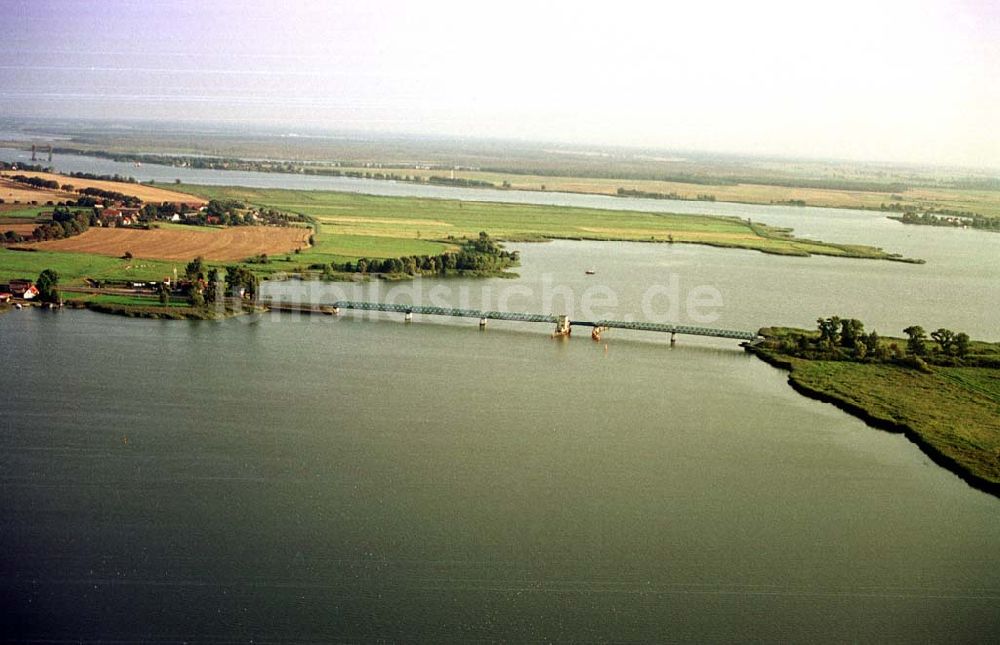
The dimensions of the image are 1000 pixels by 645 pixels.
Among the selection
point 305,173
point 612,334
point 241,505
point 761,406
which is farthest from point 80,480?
point 305,173

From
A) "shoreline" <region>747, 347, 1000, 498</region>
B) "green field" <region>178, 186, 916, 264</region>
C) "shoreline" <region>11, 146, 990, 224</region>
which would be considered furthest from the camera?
"shoreline" <region>11, 146, 990, 224</region>

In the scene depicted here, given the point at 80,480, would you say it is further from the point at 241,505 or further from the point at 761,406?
the point at 761,406

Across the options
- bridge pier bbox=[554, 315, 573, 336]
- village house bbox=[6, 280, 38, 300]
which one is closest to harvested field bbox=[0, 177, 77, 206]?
village house bbox=[6, 280, 38, 300]

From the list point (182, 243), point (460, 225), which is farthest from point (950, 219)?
point (182, 243)

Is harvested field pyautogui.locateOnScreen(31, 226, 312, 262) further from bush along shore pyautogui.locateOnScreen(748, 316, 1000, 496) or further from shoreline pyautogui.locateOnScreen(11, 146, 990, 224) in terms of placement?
shoreline pyautogui.locateOnScreen(11, 146, 990, 224)

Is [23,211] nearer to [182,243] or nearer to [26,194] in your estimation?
[26,194]

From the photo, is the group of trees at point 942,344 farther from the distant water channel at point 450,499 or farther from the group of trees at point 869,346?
the distant water channel at point 450,499
